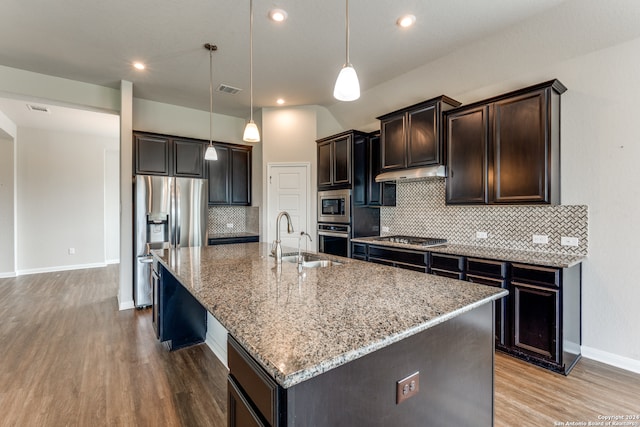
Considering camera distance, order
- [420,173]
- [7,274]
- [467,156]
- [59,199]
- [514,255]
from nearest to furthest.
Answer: [514,255], [467,156], [420,173], [7,274], [59,199]

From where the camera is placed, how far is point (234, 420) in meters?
1.17

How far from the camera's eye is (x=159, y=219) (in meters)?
4.16

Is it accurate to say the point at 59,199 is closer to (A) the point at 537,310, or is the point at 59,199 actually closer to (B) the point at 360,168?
(B) the point at 360,168

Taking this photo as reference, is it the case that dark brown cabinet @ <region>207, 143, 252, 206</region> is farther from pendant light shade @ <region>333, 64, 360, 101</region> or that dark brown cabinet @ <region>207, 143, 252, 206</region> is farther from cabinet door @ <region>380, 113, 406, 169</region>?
pendant light shade @ <region>333, 64, 360, 101</region>

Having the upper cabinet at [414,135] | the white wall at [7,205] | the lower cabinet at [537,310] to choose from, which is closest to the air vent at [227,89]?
the upper cabinet at [414,135]

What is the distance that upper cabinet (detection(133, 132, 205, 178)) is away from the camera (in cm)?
430

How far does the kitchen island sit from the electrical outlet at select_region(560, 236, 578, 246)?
1852 millimetres

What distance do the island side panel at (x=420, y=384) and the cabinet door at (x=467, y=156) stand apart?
1.91m

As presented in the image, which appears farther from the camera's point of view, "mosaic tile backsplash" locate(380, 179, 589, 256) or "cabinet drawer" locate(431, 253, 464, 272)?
"cabinet drawer" locate(431, 253, 464, 272)

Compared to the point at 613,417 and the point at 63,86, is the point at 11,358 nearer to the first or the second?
the point at 63,86

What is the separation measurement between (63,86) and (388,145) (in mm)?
4237

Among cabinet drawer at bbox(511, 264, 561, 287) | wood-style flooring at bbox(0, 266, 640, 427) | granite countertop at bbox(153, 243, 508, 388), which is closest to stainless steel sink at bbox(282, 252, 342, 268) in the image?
granite countertop at bbox(153, 243, 508, 388)

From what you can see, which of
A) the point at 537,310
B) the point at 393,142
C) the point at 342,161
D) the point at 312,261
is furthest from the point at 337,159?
the point at 537,310

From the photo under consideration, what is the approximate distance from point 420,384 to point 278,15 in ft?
9.59
